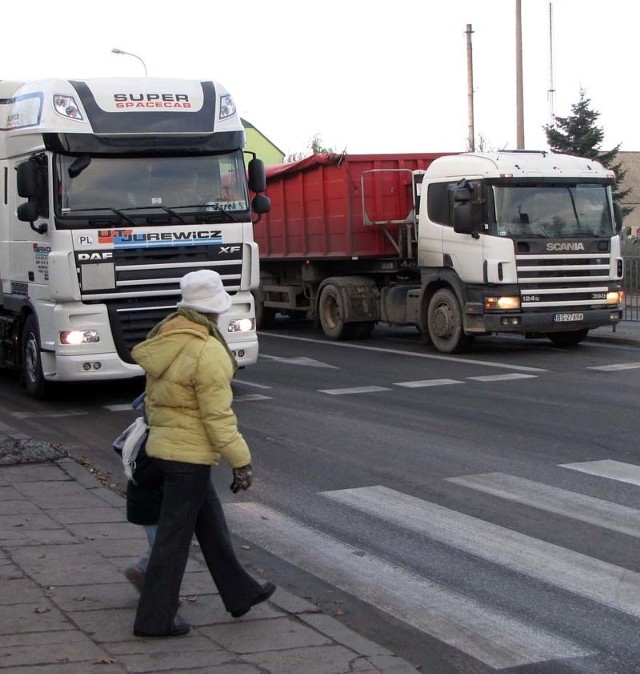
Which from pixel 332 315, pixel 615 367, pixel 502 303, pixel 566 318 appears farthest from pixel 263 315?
pixel 615 367

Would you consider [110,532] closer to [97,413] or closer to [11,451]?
[11,451]

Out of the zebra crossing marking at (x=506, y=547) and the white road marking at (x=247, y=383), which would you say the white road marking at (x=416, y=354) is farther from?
the zebra crossing marking at (x=506, y=547)

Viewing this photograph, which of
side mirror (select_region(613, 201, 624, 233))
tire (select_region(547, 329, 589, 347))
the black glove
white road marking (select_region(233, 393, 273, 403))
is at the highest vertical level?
side mirror (select_region(613, 201, 624, 233))

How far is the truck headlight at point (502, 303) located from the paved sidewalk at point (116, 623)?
10.7m

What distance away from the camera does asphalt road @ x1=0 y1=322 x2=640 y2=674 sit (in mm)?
5637

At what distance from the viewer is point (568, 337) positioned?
19234 millimetres

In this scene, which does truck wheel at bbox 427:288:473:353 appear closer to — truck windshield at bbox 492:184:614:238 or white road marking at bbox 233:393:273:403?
truck windshield at bbox 492:184:614:238

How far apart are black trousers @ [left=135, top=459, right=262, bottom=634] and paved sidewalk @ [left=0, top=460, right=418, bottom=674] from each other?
125 millimetres

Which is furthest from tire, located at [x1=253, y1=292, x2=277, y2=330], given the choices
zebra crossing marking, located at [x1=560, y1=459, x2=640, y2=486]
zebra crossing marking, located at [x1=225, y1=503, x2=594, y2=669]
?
zebra crossing marking, located at [x1=225, y1=503, x2=594, y2=669]

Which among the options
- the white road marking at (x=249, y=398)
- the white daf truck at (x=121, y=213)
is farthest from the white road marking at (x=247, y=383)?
the white daf truck at (x=121, y=213)

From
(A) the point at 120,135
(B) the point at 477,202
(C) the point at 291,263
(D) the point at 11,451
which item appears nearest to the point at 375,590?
(D) the point at 11,451

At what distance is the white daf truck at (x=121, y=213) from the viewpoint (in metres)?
12.6

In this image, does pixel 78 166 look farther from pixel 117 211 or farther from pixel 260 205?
pixel 260 205

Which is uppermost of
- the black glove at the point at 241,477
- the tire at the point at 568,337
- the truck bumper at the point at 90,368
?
the black glove at the point at 241,477
